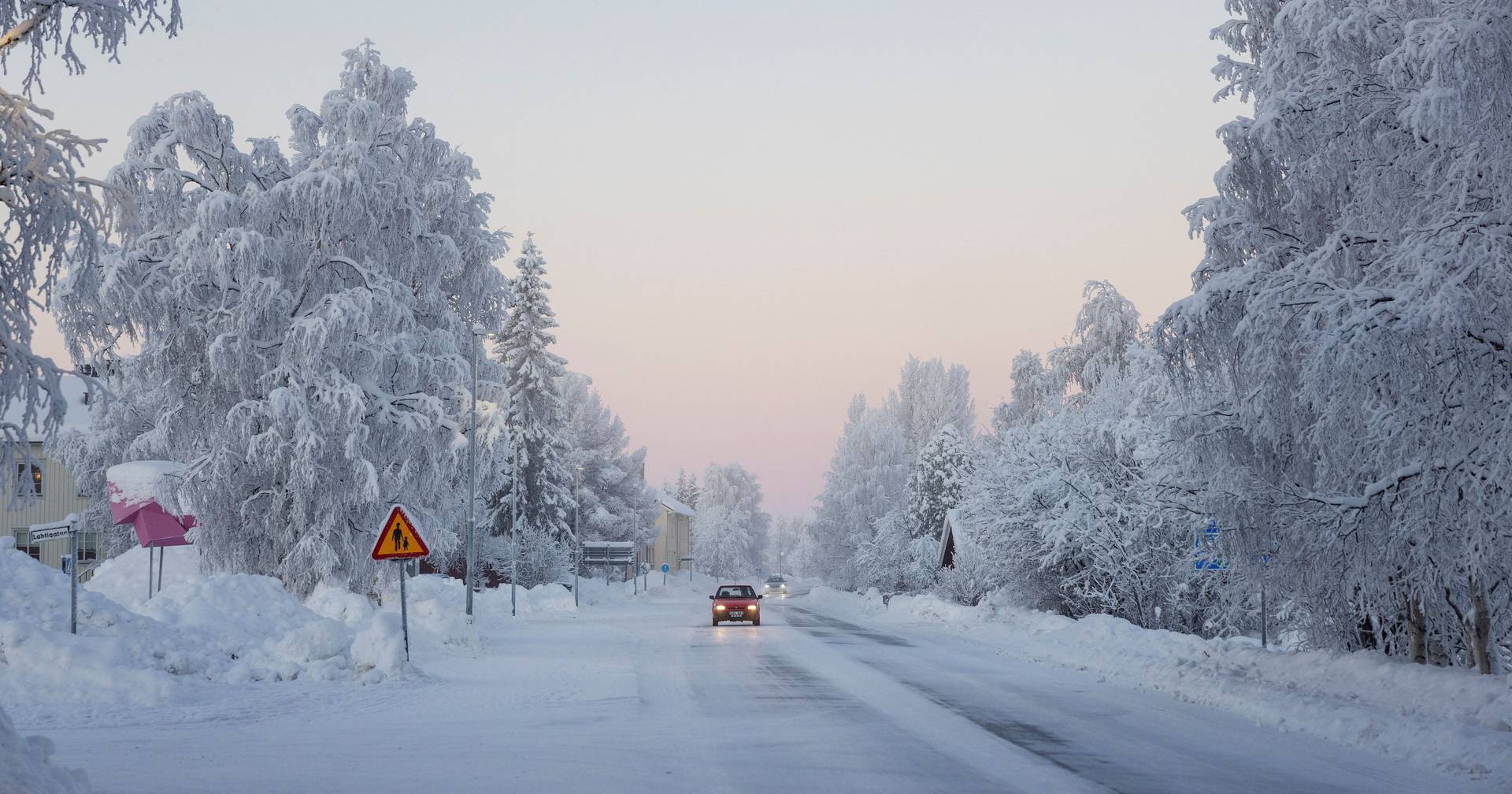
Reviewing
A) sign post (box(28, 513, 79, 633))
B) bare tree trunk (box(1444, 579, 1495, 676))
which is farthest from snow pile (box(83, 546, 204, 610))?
bare tree trunk (box(1444, 579, 1495, 676))

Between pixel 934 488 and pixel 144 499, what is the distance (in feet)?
154

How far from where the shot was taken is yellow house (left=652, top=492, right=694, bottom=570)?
13598 centimetres

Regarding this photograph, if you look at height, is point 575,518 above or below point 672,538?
above

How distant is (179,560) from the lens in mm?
29781

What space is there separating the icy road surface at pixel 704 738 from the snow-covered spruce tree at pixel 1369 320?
7.93ft

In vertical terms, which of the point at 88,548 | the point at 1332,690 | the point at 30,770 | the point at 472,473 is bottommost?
the point at 1332,690

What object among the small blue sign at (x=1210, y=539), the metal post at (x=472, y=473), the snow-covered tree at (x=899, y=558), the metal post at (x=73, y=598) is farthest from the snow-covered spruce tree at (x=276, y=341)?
the snow-covered tree at (x=899, y=558)

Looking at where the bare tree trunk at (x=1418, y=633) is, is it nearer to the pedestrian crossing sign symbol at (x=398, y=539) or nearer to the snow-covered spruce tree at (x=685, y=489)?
the pedestrian crossing sign symbol at (x=398, y=539)

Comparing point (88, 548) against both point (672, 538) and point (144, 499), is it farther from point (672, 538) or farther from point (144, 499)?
point (672, 538)

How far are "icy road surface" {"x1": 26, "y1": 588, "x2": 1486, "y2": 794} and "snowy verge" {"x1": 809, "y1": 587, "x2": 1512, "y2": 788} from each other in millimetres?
415

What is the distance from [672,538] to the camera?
468 feet

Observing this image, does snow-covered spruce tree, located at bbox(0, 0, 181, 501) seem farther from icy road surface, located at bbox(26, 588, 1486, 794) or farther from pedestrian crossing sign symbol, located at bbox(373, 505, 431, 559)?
pedestrian crossing sign symbol, located at bbox(373, 505, 431, 559)

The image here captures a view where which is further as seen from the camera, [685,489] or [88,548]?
[685,489]

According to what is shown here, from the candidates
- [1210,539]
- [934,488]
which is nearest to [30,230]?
[1210,539]
